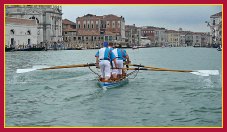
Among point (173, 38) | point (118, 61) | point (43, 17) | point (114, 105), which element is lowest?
point (114, 105)

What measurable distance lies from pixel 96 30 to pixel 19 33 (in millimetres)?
21607

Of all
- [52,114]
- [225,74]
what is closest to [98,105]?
[52,114]

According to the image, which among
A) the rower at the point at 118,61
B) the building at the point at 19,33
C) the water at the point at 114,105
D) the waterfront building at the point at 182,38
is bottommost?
the water at the point at 114,105

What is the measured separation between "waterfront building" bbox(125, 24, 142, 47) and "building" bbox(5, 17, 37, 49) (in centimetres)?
3503

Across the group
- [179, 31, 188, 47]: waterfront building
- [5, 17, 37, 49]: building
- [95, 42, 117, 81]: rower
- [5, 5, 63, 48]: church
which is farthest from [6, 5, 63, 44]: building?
[179, 31, 188, 47]: waterfront building

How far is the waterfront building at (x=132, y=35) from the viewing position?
296 ft

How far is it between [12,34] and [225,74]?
46.7 metres

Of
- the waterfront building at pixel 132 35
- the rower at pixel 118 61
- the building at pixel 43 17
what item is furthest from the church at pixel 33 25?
the rower at pixel 118 61

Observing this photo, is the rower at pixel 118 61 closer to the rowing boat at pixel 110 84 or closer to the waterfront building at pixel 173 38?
the rowing boat at pixel 110 84

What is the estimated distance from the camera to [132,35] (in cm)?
9550

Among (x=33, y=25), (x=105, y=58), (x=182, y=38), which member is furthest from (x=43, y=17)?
(x=182, y=38)

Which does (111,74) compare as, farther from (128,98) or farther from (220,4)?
(220,4)

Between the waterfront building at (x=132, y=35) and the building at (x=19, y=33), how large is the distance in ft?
115

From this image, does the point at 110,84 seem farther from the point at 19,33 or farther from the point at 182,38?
the point at 182,38
